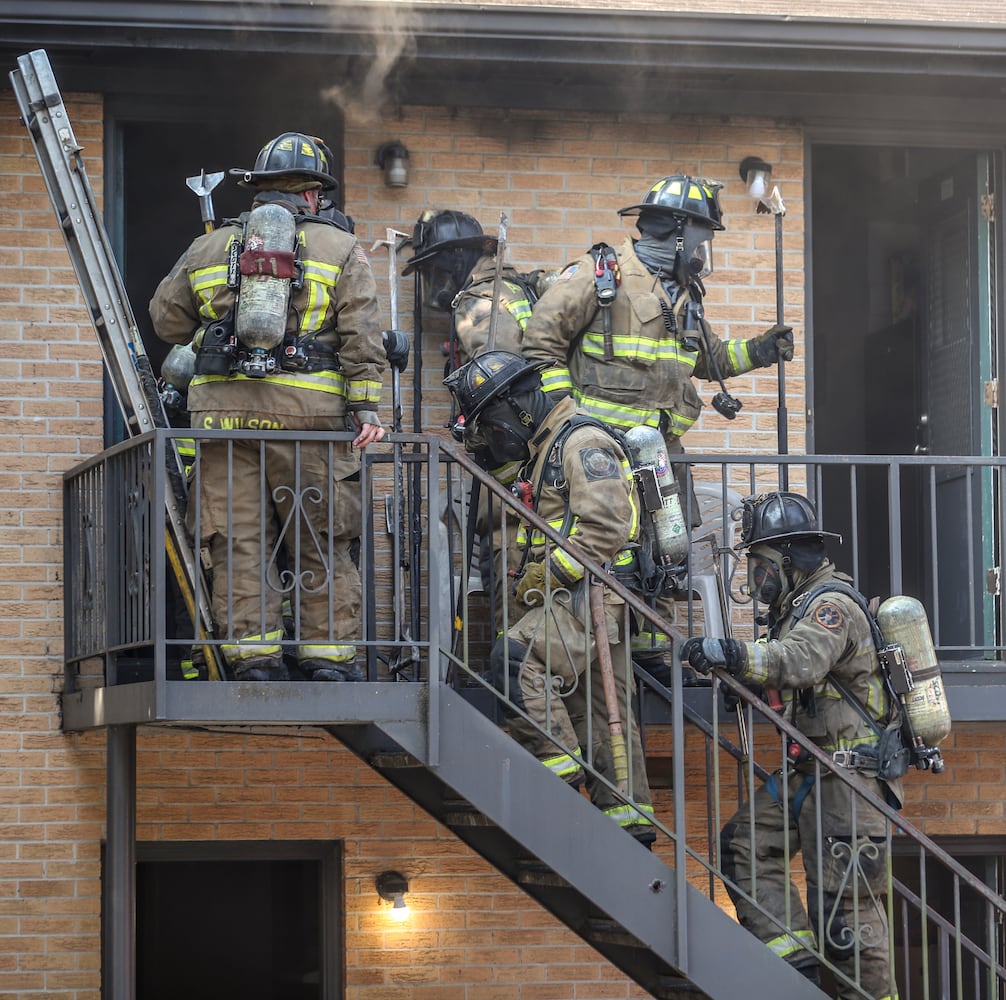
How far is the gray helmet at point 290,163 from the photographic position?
7.28 metres

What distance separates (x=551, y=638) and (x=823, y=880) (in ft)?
5.07

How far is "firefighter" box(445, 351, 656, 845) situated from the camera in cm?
718

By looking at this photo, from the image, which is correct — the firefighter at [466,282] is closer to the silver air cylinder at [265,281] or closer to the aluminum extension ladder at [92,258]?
the silver air cylinder at [265,281]

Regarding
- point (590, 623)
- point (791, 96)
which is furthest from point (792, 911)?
point (791, 96)

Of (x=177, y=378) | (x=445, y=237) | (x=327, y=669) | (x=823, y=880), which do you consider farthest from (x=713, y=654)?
(x=177, y=378)

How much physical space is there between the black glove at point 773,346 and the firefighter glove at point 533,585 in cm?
178

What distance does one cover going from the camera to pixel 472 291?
8.55 meters

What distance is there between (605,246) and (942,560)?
3459 mm

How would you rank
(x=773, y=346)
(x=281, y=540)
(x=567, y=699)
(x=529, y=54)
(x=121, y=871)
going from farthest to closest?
1. (x=529, y=54)
2. (x=773, y=346)
3. (x=567, y=699)
4. (x=121, y=871)
5. (x=281, y=540)

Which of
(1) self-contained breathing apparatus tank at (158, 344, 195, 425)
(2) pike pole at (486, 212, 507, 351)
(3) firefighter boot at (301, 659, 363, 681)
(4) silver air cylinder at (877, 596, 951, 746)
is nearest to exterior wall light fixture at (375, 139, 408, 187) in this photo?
(2) pike pole at (486, 212, 507, 351)

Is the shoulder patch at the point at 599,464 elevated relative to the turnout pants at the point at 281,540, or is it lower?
elevated

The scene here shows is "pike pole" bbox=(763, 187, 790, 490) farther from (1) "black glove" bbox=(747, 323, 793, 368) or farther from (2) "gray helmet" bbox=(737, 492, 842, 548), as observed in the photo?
(2) "gray helmet" bbox=(737, 492, 842, 548)

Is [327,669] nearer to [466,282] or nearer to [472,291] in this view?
[472,291]

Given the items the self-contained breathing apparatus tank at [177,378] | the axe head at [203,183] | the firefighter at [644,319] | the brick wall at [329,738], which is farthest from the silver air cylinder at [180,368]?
the firefighter at [644,319]
